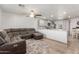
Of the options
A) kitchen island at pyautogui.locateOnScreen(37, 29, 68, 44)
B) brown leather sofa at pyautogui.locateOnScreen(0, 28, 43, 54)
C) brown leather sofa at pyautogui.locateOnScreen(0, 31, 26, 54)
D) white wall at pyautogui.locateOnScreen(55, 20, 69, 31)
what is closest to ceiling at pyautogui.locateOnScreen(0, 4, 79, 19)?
white wall at pyautogui.locateOnScreen(55, 20, 69, 31)


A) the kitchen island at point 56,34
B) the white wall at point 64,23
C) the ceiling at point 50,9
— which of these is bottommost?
the kitchen island at point 56,34

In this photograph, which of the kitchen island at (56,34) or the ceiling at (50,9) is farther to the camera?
the kitchen island at (56,34)

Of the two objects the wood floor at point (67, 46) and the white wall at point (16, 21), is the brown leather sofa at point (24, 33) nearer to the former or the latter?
the white wall at point (16, 21)

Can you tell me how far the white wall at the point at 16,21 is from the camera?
181 cm

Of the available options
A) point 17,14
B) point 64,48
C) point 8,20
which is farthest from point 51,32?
point 8,20

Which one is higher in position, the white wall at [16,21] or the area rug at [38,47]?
the white wall at [16,21]

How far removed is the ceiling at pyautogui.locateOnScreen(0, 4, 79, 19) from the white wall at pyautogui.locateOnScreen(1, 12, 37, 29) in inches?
4.4

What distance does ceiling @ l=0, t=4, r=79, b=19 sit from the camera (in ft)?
5.88

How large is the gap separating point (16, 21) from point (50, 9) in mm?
858

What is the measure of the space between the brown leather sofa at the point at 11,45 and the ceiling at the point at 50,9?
596 millimetres

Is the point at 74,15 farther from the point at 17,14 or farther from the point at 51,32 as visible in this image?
the point at 17,14

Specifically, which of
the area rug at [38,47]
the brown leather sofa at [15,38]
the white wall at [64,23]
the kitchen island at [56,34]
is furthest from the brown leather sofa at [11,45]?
the white wall at [64,23]

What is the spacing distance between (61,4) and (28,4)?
76 cm

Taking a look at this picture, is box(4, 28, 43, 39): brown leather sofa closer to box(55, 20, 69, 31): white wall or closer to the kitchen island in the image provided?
the kitchen island
